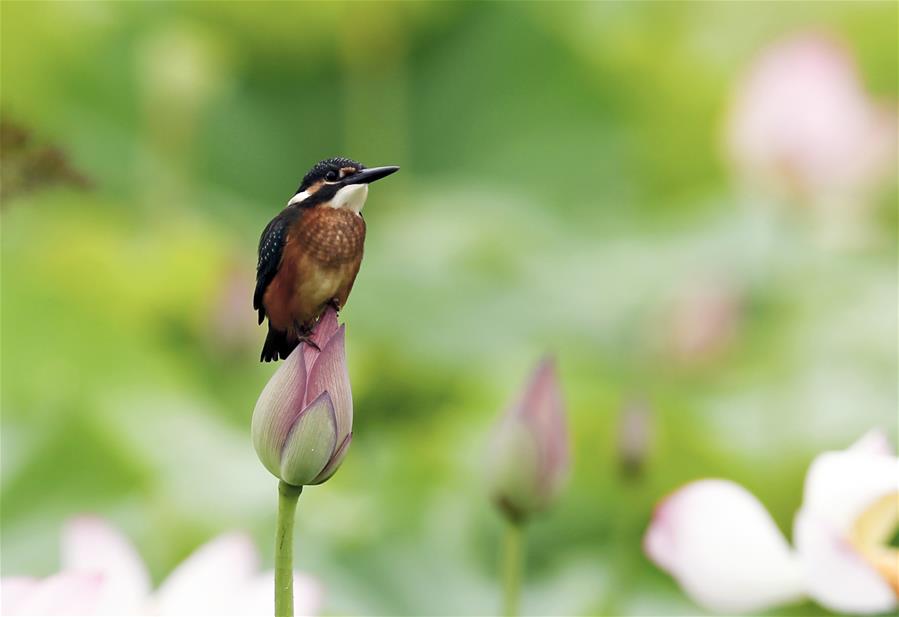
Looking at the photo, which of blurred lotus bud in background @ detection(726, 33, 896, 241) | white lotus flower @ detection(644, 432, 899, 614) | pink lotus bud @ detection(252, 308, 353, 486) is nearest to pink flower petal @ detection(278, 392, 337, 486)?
pink lotus bud @ detection(252, 308, 353, 486)

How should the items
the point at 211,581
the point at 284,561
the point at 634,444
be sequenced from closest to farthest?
1. the point at 284,561
2. the point at 211,581
3. the point at 634,444

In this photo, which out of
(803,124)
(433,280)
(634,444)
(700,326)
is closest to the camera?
(634,444)

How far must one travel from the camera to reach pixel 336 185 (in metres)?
0.31

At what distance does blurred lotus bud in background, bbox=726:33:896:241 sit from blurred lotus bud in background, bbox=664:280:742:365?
14 centimetres

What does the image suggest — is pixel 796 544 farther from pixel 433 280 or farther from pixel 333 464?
pixel 433 280

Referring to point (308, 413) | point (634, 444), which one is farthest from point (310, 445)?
point (634, 444)

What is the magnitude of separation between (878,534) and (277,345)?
0.20m

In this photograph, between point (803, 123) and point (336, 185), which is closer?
point (336, 185)

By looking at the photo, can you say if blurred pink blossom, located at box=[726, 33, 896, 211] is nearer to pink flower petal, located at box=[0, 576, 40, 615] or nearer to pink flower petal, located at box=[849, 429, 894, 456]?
pink flower petal, located at box=[849, 429, 894, 456]

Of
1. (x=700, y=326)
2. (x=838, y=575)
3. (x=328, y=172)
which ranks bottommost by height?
(x=838, y=575)

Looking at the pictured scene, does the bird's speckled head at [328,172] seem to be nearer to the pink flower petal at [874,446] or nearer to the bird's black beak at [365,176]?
the bird's black beak at [365,176]

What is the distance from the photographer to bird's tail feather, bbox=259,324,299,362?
0.32m

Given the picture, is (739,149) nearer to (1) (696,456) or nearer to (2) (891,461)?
(1) (696,456)

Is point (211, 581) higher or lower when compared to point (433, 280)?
lower
